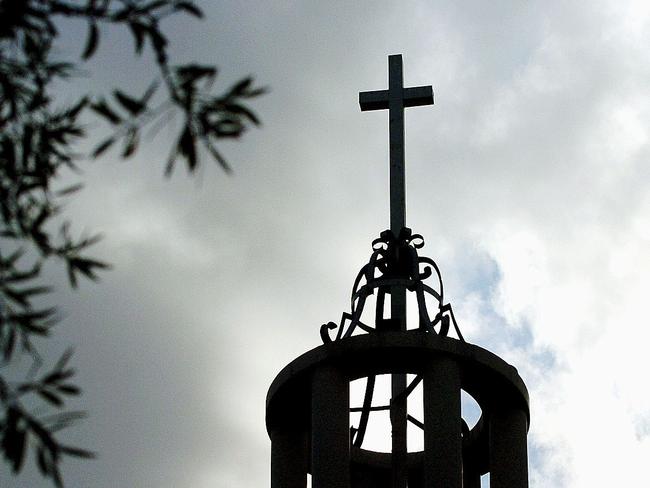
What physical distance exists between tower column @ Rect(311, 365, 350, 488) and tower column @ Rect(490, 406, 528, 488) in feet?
5.61

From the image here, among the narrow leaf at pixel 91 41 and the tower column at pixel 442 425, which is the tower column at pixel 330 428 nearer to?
the tower column at pixel 442 425

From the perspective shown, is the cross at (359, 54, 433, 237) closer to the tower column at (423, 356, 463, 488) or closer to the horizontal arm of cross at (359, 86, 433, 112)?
the horizontal arm of cross at (359, 86, 433, 112)

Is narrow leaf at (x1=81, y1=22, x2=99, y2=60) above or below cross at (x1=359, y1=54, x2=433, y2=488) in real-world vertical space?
below

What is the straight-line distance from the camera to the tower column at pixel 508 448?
16.7m

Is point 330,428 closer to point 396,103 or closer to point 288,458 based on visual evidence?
point 288,458

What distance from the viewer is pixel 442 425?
15945mm

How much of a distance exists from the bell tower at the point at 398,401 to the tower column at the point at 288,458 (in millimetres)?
11

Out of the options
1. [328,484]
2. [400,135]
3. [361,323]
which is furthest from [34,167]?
[400,135]

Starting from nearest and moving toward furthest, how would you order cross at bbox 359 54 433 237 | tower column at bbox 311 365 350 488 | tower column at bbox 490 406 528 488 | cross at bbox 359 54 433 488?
1. tower column at bbox 311 365 350 488
2. tower column at bbox 490 406 528 488
3. cross at bbox 359 54 433 488
4. cross at bbox 359 54 433 237

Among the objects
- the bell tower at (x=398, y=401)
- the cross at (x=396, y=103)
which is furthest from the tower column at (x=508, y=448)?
the cross at (x=396, y=103)

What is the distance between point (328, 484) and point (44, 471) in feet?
34.5

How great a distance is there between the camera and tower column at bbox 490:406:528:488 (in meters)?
16.7

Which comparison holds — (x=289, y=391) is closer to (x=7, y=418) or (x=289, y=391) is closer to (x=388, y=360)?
(x=388, y=360)

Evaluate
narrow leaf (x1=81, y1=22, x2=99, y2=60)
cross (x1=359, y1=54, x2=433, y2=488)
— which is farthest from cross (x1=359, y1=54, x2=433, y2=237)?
narrow leaf (x1=81, y1=22, x2=99, y2=60)
